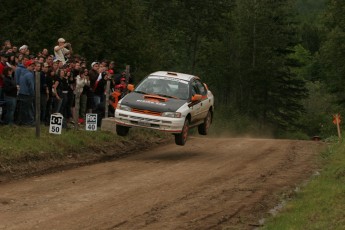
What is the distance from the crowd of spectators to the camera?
17.5 meters

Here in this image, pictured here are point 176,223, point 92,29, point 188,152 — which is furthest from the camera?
point 92,29

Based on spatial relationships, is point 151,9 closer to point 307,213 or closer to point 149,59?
point 149,59

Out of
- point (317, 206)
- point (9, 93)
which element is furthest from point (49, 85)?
point (317, 206)

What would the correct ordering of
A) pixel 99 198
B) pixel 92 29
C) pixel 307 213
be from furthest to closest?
pixel 92 29 → pixel 99 198 → pixel 307 213

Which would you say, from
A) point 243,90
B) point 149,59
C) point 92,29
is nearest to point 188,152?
point 92,29

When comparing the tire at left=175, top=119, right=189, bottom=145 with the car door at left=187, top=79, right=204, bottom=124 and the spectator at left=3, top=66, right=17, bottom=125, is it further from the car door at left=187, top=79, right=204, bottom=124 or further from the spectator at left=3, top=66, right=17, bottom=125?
the spectator at left=3, top=66, right=17, bottom=125

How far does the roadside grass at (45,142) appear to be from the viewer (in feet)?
49.7

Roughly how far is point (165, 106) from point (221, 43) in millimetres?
61362

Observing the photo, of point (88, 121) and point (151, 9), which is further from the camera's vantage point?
point (151, 9)

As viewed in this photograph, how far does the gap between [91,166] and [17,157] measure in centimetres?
192

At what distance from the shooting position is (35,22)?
3444 centimetres

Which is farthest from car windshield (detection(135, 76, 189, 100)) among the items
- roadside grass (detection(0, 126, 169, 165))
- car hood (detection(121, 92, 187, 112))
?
roadside grass (detection(0, 126, 169, 165))

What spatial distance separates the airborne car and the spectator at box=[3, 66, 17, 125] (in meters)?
2.83

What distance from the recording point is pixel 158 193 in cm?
1288
